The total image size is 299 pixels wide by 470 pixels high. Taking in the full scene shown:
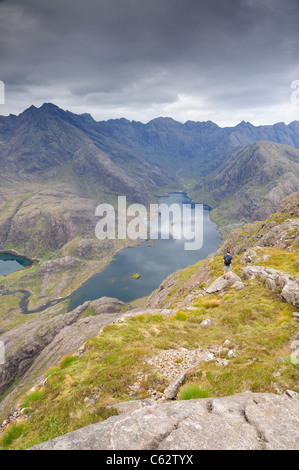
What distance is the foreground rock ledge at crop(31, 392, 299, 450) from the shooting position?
6770 mm

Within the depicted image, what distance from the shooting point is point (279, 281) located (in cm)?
2328

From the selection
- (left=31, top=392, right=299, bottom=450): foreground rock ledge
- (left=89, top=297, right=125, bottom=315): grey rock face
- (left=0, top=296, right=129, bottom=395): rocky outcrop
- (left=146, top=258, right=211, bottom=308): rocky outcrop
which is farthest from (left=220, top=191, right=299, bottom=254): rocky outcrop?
(left=89, top=297, right=125, bottom=315): grey rock face

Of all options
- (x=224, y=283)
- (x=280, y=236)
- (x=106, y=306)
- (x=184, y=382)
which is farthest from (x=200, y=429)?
(x=106, y=306)

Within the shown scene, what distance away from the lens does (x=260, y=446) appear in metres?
6.53

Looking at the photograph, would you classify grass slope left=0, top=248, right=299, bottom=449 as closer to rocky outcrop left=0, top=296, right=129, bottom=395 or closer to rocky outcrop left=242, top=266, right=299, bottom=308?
rocky outcrop left=242, top=266, right=299, bottom=308

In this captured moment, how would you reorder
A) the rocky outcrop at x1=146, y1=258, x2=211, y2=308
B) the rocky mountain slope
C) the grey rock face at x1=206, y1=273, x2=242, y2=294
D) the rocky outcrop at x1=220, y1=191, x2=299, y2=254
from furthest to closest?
the rocky outcrop at x1=220, y1=191, x2=299, y2=254, the rocky outcrop at x1=146, y1=258, x2=211, y2=308, the grey rock face at x1=206, y1=273, x2=242, y2=294, the rocky mountain slope

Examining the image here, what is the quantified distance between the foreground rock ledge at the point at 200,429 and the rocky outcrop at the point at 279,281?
1348 centimetres

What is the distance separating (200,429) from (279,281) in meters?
20.3

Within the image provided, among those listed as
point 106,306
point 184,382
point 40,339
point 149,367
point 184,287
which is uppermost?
point 184,382

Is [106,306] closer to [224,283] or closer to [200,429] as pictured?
[224,283]

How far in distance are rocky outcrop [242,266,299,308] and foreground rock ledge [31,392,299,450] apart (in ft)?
44.2

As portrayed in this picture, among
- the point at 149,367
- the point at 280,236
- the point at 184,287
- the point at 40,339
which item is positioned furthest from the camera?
the point at 40,339

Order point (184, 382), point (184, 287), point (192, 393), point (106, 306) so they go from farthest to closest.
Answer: point (106, 306) < point (184, 287) < point (184, 382) < point (192, 393)
